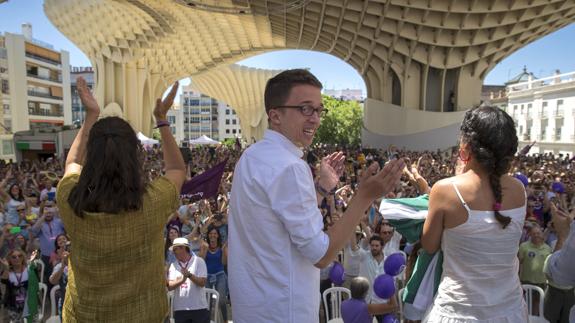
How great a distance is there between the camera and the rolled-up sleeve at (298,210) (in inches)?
55.4

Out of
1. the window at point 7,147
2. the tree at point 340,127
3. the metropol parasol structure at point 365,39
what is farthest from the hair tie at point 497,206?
the tree at point 340,127

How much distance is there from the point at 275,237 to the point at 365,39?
3192 centimetres

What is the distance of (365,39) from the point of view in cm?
3122

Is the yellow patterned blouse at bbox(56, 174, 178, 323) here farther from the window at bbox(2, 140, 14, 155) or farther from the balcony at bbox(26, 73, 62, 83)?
the balcony at bbox(26, 73, 62, 83)

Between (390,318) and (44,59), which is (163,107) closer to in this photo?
(390,318)

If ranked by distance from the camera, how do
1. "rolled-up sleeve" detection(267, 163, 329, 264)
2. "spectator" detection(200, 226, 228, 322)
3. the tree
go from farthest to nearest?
the tree → "spectator" detection(200, 226, 228, 322) → "rolled-up sleeve" detection(267, 163, 329, 264)

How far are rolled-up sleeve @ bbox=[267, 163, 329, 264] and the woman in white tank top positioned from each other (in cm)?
66

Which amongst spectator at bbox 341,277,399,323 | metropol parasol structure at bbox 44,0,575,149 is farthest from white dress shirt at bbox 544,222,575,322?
metropol parasol structure at bbox 44,0,575,149

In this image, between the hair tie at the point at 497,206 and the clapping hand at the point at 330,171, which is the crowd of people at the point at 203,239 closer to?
the clapping hand at the point at 330,171

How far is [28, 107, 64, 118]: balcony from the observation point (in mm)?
51041

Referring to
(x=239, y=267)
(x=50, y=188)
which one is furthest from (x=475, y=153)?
(x=50, y=188)

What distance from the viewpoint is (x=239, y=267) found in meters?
1.60

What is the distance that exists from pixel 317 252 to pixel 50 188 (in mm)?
9543

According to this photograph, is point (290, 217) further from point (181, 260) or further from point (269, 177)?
point (181, 260)
